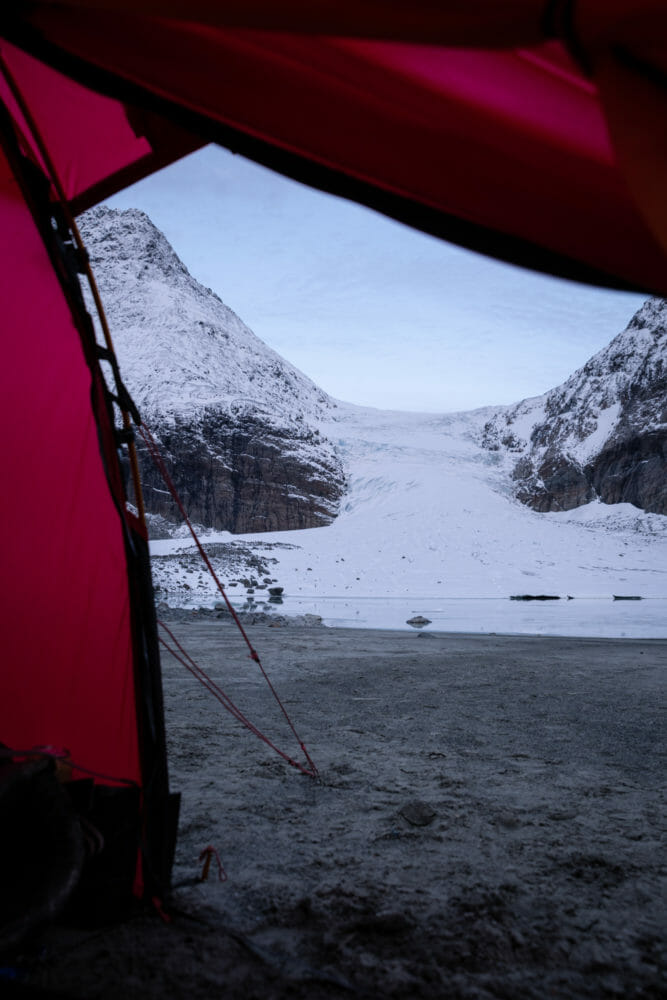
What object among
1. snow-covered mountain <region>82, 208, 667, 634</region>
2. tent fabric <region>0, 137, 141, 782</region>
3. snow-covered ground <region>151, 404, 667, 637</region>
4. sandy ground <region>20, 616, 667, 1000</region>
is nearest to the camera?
sandy ground <region>20, 616, 667, 1000</region>

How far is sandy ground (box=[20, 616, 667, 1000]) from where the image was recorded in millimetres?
2059

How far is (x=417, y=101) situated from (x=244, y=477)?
52.5 m

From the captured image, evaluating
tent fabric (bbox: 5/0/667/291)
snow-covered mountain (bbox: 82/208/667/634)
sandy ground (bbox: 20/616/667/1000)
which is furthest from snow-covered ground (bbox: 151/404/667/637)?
tent fabric (bbox: 5/0/667/291)

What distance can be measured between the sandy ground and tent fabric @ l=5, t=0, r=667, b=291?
2.35 m

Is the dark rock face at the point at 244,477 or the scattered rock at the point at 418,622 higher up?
the dark rock face at the point at 244,477

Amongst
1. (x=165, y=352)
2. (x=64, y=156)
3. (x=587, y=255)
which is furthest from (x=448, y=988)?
(x=165, y=352)

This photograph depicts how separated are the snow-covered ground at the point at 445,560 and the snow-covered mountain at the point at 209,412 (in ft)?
16.2

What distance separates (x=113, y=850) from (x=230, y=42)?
9.17ft

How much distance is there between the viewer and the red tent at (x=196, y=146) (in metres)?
1.33

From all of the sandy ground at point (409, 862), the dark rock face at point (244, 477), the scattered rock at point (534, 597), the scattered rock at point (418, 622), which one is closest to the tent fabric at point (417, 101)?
the sandy ground at point (409, 862)

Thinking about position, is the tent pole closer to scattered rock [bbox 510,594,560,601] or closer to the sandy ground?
the sandy ground

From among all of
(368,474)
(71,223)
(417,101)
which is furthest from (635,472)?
(417,101)

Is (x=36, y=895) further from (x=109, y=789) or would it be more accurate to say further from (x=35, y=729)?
(x=35, y=729)

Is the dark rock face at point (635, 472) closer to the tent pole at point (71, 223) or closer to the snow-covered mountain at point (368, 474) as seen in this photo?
the snow-covered mountain at point (368, 474)
